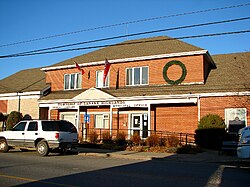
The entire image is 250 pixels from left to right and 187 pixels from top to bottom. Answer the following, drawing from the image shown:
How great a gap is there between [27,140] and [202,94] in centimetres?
1150

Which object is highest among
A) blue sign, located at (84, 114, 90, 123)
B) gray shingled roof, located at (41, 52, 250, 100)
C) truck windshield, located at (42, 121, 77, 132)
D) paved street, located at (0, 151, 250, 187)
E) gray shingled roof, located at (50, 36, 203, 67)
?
gray shingled roof, located at (50, 36, 203, 67)

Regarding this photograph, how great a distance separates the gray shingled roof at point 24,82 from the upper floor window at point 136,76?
8366mm

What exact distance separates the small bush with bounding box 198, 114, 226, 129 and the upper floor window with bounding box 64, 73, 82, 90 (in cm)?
1245

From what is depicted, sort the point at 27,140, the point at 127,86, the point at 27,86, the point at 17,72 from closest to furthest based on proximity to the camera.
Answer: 1. the point at 27,140
2. the point at 127,86
3. the point at 27,86
4. the point at 17,72

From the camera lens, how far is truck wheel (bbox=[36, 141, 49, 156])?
16.7 metres

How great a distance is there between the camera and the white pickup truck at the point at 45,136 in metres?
16.7

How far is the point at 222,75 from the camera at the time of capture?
24.0m

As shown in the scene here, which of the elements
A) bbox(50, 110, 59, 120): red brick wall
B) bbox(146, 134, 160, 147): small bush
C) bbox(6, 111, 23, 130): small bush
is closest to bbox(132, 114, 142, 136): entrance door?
bbox(146, 134, 160, 147): small bush

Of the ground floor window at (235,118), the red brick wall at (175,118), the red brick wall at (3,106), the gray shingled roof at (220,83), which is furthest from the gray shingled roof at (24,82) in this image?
the ground floor window at (235,118)

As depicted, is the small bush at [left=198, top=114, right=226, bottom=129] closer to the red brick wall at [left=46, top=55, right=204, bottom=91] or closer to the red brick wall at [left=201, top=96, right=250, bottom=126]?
the red brick wall at [left=201, top=96, right=250, bottom=126]

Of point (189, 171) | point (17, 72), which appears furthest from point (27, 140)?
point (17, 72)

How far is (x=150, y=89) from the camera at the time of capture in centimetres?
2453

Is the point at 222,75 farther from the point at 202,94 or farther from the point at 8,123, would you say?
the point at 8,123

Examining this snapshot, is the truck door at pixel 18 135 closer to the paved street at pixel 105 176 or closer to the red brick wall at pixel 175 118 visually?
the paved street at pixel 105 176
